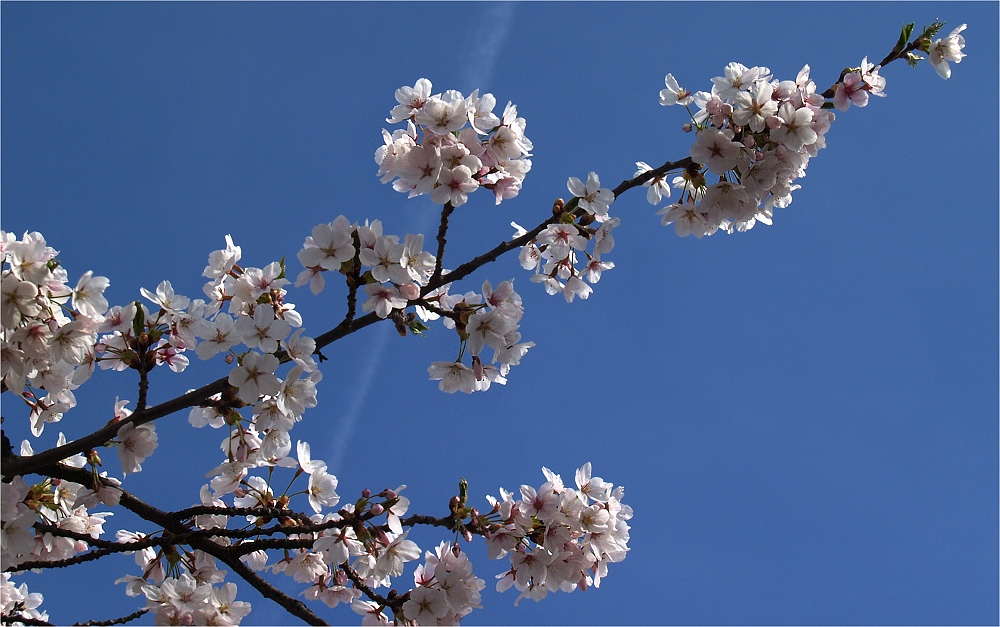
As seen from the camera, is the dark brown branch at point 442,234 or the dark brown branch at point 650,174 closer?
the dark brown branch at point 442,234

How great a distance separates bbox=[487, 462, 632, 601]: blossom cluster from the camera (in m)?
3.72

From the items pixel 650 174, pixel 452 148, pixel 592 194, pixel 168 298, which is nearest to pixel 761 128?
pixel 650 174

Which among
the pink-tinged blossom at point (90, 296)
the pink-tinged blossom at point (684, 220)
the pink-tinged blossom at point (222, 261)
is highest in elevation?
the pink-tinged blossom at point (684, 220)

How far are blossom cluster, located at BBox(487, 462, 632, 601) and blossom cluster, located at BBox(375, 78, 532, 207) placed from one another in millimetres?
1652

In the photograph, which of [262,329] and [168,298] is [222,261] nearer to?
[168,298]

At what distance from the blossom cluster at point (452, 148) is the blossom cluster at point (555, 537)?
165 centimetres

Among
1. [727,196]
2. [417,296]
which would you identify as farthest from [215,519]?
[727,196]

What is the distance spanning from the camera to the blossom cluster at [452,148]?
125 inches

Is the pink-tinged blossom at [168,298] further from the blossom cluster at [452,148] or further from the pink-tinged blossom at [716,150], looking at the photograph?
the pink-tinged blossom at [716,150]

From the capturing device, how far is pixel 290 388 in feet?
10.7

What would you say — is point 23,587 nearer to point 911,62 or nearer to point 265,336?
point 265,336

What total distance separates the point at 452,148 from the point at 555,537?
211 centimetres

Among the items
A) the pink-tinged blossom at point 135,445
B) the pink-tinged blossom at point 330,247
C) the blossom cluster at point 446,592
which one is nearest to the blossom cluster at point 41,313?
the pink-tinged blossom at point 135,445

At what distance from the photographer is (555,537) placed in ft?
12.2
